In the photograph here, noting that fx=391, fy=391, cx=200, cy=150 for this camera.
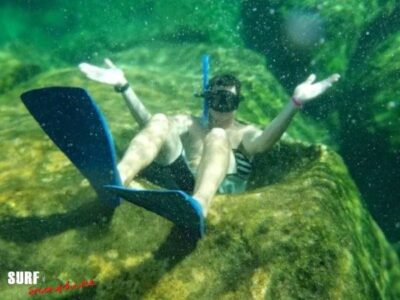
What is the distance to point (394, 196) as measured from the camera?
283 inches

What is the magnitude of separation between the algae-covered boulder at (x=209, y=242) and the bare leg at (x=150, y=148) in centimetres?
33

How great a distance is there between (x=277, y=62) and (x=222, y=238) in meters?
7.97

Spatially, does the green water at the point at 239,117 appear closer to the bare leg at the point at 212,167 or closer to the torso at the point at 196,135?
the bare leg at the point at 212,167

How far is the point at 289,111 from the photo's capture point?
3.83m

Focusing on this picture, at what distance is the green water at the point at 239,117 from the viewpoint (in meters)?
2.78

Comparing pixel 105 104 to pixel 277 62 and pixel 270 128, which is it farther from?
pixel 277 62

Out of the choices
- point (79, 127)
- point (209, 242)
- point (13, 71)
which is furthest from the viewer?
point (13, 71)

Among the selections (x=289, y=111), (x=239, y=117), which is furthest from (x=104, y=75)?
(x=239, y=117)

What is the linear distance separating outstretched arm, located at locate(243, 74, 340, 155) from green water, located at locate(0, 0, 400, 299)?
1.50 feet

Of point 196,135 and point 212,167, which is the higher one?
point 212,167

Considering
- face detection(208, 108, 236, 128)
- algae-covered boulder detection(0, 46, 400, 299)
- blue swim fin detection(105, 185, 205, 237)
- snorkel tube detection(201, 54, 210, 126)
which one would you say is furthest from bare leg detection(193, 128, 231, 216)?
snorkel tube detection(201, 54, 210, 126)

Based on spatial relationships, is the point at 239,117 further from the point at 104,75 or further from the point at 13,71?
the point at 13,71

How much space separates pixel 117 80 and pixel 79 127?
1364 mm

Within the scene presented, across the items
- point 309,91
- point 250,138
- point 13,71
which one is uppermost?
point 309,91
